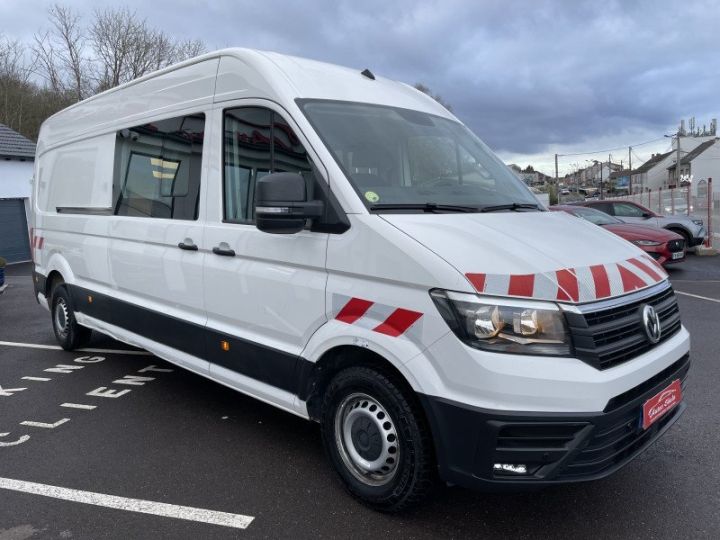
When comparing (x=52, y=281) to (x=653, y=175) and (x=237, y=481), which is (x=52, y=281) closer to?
(x=237, y=481)

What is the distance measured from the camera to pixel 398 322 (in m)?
2.65

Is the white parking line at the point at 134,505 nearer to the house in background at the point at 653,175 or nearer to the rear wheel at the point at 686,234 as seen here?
the rear wheel at the point at 686,234

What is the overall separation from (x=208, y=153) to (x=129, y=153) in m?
1.34

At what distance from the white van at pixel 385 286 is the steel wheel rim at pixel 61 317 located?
1.97 metres

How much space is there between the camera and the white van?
241 centimetres

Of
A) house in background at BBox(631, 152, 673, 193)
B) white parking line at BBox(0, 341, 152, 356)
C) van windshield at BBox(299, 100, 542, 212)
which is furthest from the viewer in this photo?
house in background at BBox(631, 152, 673, 193)

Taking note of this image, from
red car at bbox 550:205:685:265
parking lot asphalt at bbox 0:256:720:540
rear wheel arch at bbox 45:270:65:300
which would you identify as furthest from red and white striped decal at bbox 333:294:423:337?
red car at bbox 550:205:685:265

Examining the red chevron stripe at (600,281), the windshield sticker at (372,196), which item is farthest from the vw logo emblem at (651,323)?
the windshield sticker at (372,196)

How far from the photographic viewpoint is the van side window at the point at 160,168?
3.93 meters

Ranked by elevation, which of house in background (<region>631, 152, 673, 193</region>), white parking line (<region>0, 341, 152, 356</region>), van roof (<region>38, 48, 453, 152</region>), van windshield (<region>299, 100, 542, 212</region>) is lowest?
white parking line (<region>0, 341, 152, 356</region>)

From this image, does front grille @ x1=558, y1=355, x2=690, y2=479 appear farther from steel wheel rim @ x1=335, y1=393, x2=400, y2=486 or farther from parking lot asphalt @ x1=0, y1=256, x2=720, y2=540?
steel wheel rim @ x1=335, y1=393, x2=400, y2=486

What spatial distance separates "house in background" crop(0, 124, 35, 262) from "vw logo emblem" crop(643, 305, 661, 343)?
21048 mm

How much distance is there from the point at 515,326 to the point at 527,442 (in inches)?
19.7

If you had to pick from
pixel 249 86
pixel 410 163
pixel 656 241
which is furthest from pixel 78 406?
pixel 656 241
